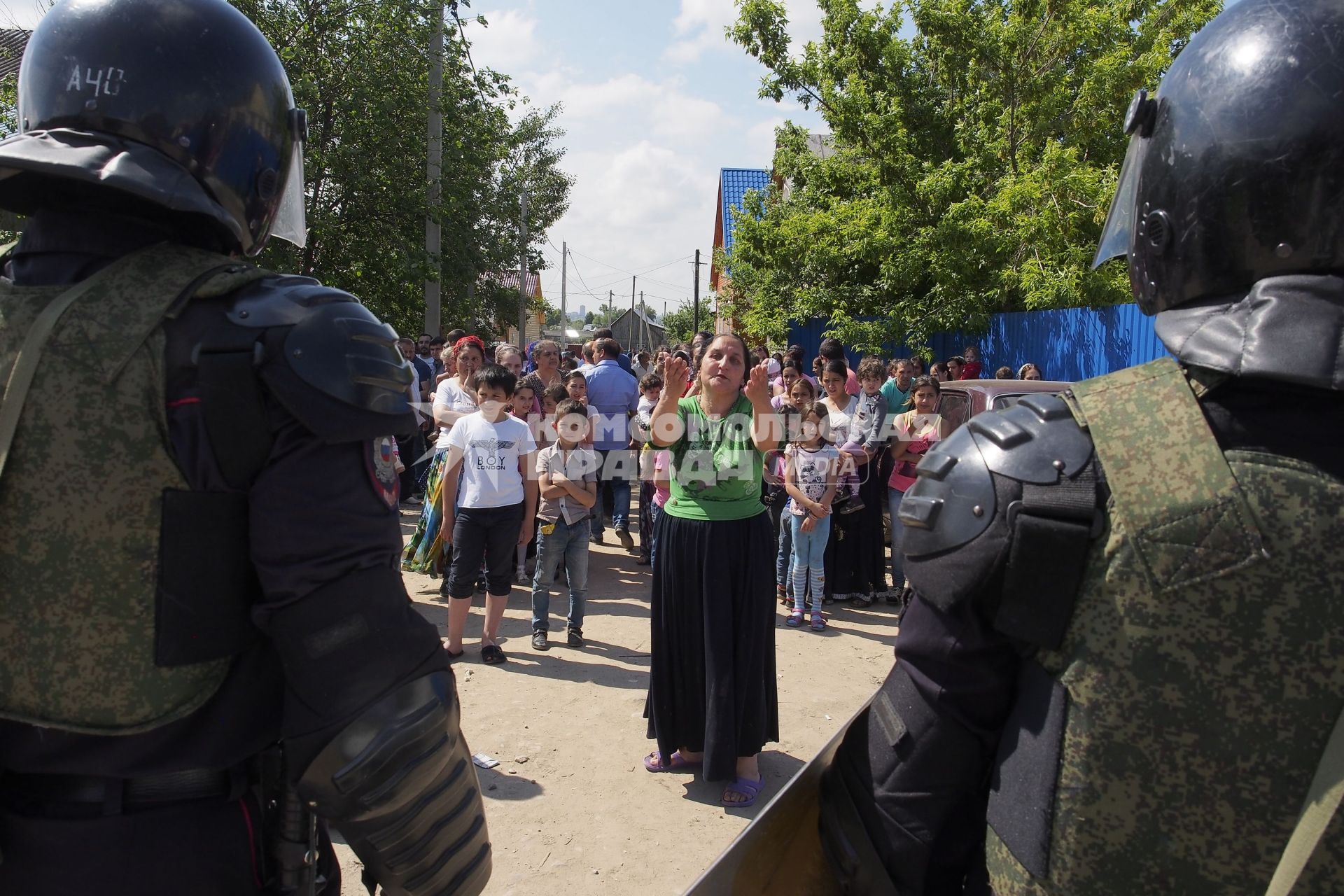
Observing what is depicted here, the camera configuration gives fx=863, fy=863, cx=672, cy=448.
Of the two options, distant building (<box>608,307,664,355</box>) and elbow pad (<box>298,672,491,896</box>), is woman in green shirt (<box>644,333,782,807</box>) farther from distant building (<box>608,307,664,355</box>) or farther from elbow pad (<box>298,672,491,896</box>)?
distant building (<box>608,307,664,355</box>)

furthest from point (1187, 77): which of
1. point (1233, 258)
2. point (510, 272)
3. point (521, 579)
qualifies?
point (510, 272)

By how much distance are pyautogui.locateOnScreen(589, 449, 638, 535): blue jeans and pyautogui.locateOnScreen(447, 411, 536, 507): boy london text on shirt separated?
105 inches

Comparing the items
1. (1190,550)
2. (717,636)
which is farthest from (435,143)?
(1190,550)

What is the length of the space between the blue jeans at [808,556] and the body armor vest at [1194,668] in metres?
5.27

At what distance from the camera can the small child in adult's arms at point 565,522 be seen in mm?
5805

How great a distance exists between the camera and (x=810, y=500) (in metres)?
6.23

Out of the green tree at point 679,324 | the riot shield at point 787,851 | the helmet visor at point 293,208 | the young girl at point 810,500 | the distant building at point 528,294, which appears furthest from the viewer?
the green tree at point 679,324

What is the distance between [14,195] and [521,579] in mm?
6417

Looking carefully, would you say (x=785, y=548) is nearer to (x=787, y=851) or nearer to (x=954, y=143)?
(x=787, y=851)

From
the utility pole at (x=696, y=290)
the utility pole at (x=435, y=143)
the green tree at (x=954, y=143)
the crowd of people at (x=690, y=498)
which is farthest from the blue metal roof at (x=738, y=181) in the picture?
the crowd of people at (x=690, y=498)

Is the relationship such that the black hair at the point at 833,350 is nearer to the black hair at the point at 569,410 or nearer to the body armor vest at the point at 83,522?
the black hair at the point at 569,410

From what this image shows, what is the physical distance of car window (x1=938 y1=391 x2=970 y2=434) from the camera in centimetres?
712

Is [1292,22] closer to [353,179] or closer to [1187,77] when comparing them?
[1187,77]

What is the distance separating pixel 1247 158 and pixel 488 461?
15.2ft
